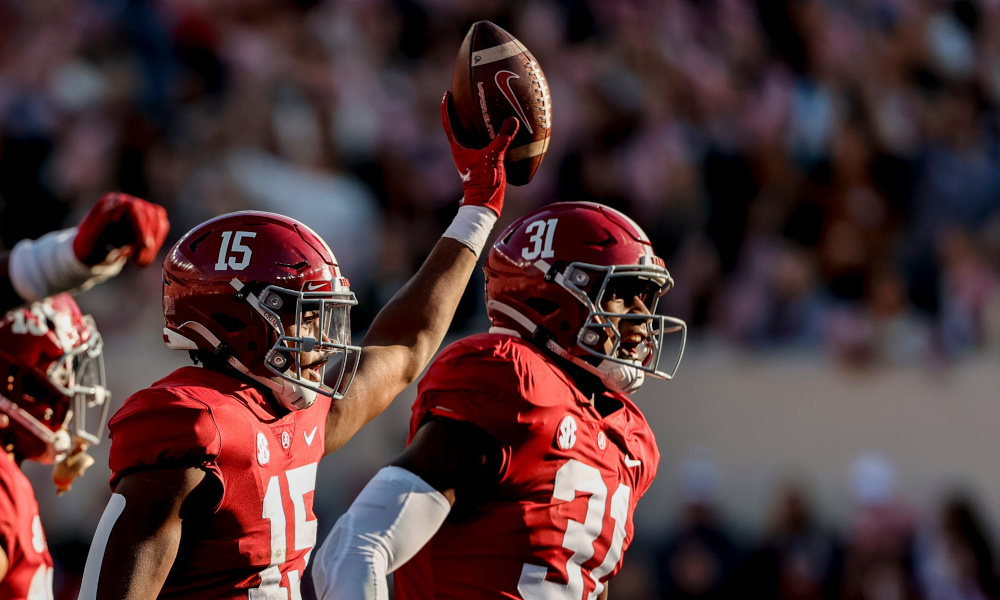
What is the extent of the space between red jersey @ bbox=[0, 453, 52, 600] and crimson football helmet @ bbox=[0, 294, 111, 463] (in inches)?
8.5

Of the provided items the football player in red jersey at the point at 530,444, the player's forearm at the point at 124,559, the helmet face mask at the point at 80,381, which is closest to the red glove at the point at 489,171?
the football player in red jersey at the point at 530,444

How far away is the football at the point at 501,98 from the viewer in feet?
10.7

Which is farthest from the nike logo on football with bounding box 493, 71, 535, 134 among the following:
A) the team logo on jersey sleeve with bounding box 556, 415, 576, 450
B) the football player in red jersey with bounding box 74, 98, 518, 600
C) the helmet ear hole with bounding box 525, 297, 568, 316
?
the team logo on jersey sleeve with bounding box 556, 415, 576, 450

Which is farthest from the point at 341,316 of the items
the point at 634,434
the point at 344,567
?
the point at 634,434

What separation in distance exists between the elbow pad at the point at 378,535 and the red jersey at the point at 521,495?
0.64ft

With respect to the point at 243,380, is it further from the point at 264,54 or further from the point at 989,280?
the point at 264,54

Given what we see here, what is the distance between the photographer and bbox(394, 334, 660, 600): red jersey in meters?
2.68

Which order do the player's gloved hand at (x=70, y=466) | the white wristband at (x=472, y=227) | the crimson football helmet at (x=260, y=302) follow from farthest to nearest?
the player's gloved hand at (x=70, y=466) < the white wristband at (x=472, y=227) < the crimson football helmet at (x=260, y=302)

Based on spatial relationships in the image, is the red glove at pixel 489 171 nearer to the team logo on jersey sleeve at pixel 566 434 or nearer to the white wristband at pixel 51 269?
the team logo on jersey sleeve at pixel 566 434

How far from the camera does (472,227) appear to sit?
3184mm

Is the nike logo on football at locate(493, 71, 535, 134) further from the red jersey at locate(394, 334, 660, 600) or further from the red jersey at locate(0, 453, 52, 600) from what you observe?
the red jersey at locate(0, 453, 52, 600)

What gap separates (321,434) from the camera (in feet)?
9.23

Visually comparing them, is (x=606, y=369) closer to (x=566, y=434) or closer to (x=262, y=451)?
(x=566, y=434)

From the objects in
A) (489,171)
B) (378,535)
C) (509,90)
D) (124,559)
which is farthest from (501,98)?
(124,559)
